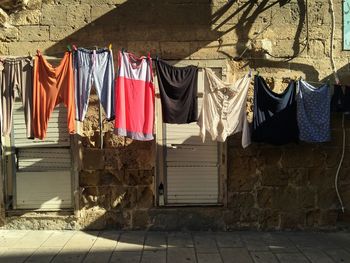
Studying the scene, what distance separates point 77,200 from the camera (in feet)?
23.2

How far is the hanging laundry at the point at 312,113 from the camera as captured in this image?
6629mm

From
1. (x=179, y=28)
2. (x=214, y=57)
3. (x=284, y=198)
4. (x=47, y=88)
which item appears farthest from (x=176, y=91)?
(x=284, y=198)

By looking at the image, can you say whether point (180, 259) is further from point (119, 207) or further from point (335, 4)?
point (335, 4)

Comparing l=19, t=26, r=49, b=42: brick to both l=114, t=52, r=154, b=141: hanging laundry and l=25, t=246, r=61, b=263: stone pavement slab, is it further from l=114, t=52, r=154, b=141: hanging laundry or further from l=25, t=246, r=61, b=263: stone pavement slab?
l=25, t=246, r=61, b=263: stone pavement slab

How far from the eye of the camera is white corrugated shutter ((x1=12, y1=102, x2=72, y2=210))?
7145 mm

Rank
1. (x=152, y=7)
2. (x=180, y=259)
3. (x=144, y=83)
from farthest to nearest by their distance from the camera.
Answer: (x=152, y=7)
(x=144, y=83)
(x=180, y=259)

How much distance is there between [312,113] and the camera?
6.67 m

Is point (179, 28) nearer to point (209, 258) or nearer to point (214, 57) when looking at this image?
point (214, 57)

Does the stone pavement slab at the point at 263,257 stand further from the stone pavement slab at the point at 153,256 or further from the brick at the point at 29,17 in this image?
the brick at the point at 29,17

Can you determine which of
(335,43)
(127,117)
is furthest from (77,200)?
(335,43)

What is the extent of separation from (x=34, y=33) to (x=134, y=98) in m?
2.15

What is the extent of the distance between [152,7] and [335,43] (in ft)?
9.66

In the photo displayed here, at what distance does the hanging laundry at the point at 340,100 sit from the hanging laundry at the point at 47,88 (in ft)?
12.6

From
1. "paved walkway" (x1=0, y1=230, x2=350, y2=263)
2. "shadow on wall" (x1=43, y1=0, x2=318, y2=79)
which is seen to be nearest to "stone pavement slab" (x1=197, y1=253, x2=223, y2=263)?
"paved walkway" (x1=0, y1=230, x2=350, y2=263)
